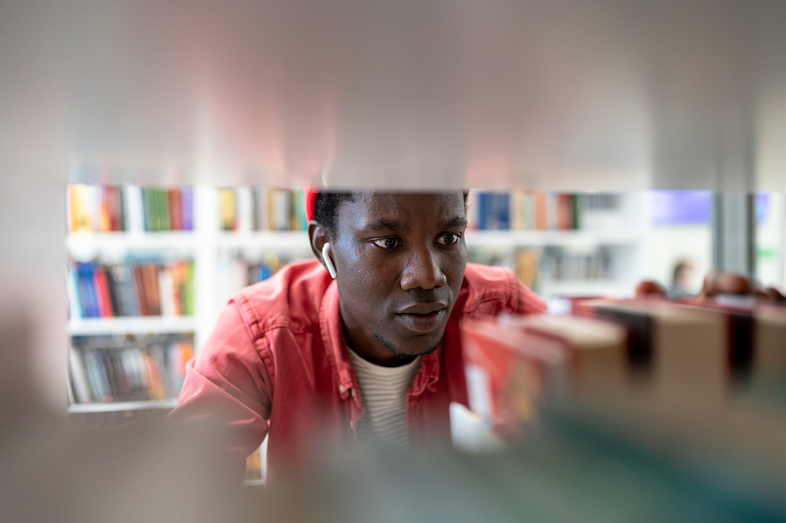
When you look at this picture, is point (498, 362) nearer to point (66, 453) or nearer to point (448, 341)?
point (448, 341)

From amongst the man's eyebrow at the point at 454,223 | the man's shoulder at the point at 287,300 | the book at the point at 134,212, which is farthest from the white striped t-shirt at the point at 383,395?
the book at the point at 134,212

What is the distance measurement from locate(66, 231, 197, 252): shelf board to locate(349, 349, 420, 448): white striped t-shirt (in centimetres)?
114

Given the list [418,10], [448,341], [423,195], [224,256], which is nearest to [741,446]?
[418,10]

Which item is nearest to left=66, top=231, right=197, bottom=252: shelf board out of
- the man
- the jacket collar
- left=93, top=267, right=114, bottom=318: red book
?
left=93, top=267, right=114, bottom=318: red book

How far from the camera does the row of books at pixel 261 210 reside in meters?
1.87

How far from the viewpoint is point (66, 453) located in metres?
0.10

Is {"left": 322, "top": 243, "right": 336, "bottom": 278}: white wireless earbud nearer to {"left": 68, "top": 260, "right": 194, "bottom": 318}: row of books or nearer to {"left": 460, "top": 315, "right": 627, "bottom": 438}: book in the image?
{"left": 460, "top": 315, "right": 627, "bottom": 438}: book

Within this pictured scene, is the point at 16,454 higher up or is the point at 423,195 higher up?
the point at 423,195

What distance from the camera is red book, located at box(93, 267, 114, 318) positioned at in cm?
177

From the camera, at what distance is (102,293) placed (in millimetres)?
1778

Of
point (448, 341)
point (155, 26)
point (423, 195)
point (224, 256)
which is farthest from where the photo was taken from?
point (224, 256)

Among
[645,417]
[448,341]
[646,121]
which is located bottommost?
[448,341]

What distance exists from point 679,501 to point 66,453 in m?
0.14

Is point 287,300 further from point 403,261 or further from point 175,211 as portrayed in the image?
point 175,211
